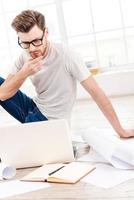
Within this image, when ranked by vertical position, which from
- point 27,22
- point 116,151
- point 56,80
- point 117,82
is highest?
point 27,22

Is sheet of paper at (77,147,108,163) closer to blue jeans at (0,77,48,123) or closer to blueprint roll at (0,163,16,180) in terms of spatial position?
blueprint roll at (0,163,16,180)

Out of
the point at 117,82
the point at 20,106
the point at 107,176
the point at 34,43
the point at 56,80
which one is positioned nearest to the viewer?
the point at 107,176

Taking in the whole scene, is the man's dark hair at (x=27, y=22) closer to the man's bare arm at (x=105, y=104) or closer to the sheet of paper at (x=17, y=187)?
the man's bare arm at (x=105, y=104)

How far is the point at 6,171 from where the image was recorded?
1.86 m

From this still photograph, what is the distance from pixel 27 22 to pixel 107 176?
0.89 m

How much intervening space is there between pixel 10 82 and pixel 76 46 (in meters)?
2.76

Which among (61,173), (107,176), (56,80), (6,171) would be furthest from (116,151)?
(56,80)

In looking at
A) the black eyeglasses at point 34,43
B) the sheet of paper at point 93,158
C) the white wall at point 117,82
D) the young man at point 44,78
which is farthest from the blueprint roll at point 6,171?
the white wall at point 117,82

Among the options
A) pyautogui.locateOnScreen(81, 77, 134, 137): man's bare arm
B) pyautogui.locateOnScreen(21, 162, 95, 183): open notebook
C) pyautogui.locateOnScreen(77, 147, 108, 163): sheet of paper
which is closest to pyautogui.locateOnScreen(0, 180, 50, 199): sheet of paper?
pyautogui.locateOnScreen(21, 162, 95, 183): open notebook

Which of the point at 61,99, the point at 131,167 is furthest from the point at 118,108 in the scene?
the point at 131,167

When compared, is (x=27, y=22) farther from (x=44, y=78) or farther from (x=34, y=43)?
(x=44, y=78)

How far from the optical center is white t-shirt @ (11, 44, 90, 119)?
7.08 feet

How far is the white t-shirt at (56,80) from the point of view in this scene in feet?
7.08

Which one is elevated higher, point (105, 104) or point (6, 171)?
point (105, 104)
